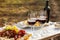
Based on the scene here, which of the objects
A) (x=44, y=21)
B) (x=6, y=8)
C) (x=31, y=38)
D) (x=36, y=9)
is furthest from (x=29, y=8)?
(x=31, y=38)

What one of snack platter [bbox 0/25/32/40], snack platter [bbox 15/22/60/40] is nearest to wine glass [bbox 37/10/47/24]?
snack platter [bbox 15/22/60/40]

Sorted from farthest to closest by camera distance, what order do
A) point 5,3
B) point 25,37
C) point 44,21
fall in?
point 5,3
point 44,21
point 25,37

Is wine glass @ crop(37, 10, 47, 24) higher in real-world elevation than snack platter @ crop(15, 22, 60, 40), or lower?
higher

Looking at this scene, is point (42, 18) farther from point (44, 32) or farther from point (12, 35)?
point (12, 35)

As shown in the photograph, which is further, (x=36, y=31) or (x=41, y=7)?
(x=41, y=7)

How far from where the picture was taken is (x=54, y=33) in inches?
78.8

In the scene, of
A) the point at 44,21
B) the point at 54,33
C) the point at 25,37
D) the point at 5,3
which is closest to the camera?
the point at 25,37

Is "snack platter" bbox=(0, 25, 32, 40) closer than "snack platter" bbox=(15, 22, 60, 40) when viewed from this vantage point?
Yes

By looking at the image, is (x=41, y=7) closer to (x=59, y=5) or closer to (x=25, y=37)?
(x=59, y=5)

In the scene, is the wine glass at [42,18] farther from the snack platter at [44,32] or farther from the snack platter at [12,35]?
the snack platter at [12,35]

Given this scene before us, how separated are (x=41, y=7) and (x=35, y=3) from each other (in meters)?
0.12

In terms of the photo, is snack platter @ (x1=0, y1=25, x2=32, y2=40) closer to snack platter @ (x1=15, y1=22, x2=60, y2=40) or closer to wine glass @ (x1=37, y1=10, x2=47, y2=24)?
snack platter @ (x1=15, y1=22, x2=60, y2=40)

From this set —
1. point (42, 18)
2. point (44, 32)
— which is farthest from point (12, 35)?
point (42, 18)

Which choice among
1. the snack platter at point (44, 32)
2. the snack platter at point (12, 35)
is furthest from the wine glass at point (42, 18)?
the snack platter at point (12, 35)
